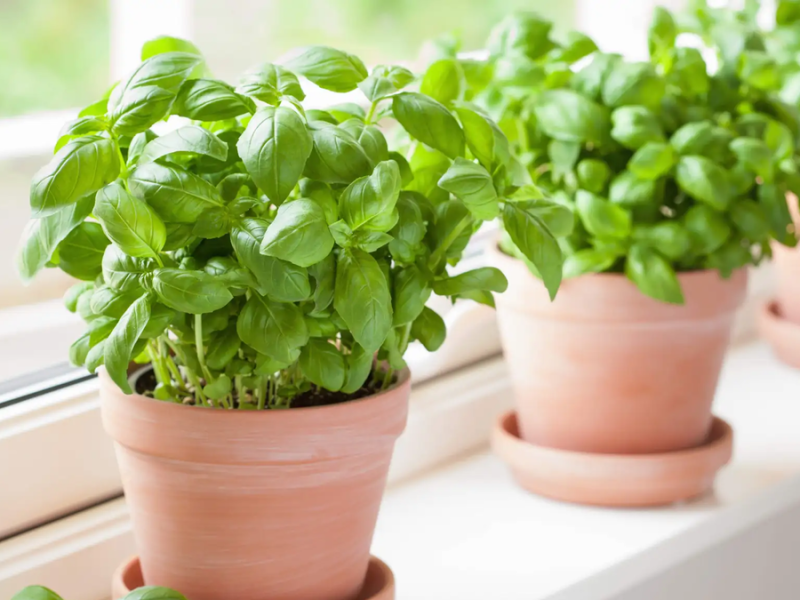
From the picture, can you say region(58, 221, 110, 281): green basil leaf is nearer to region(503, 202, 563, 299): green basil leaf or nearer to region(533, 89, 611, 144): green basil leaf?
region(503, 202, 563, 299): green basil leaf

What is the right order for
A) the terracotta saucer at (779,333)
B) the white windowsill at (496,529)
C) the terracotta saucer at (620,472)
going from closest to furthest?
the white windowsill at (496,529), the terracotta saucer at (620,472), the terracotta saucer at (779,333)

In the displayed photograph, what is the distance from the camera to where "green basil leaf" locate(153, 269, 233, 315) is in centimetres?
57

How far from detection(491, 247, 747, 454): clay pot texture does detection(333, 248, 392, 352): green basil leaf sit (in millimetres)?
368

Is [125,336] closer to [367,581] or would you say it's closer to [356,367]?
[356,367]

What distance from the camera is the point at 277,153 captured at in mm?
577

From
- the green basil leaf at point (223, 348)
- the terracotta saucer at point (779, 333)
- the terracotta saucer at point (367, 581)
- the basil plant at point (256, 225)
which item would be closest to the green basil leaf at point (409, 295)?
the basil plant at point (256, 225)

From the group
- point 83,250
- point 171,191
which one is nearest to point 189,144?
point 171,191

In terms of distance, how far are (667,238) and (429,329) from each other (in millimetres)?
302

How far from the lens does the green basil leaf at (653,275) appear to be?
3.01 ft

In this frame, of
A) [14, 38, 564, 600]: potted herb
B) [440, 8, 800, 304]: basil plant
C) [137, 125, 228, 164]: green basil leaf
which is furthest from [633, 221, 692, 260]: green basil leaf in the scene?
[137, 125, 228, 164]: green basil leaf

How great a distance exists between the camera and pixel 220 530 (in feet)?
2.19

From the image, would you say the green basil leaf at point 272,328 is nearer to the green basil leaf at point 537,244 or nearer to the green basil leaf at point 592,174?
the green basil leaf at point 537,244

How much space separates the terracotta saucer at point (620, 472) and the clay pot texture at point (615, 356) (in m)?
0.02

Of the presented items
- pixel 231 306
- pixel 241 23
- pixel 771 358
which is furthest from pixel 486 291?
pixel 771 358
